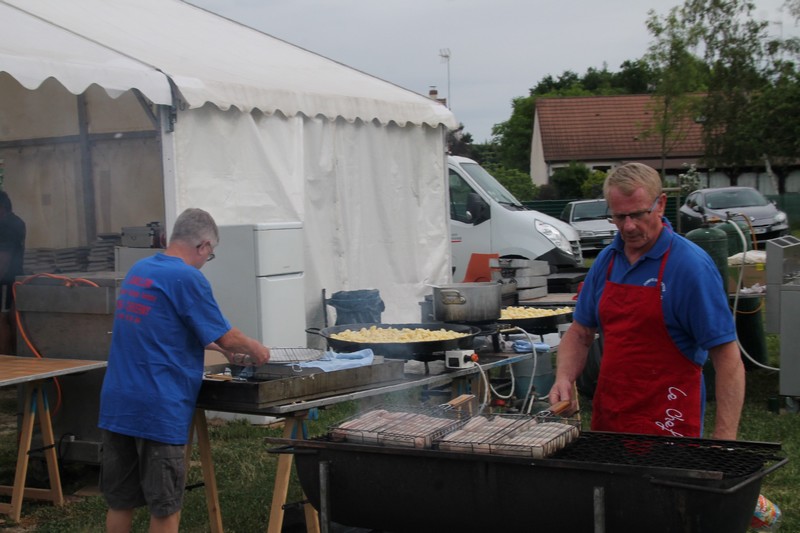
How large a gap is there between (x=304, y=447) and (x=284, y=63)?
6940 millimetres

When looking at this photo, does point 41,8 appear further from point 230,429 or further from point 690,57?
point 690,57

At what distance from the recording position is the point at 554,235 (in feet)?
39.5

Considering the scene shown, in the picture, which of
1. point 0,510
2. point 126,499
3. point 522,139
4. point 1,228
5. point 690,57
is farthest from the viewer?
point 522,139

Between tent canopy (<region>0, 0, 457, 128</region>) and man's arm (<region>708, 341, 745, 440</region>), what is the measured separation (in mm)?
4819

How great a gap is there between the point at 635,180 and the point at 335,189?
6174mm

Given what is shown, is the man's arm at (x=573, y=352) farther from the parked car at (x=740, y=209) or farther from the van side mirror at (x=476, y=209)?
the parked car at (x=740, y=209)

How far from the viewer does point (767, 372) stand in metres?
9.00

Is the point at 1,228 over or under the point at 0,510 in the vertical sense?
over

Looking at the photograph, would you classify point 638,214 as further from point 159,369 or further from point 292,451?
point 159,369

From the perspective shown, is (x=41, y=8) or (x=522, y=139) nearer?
(x=41, y=8)

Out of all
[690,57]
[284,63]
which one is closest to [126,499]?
[284,63]

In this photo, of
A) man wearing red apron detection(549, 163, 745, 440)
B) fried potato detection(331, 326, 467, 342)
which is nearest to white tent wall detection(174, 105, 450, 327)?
fried potato detection(331, 326, 467, 342)

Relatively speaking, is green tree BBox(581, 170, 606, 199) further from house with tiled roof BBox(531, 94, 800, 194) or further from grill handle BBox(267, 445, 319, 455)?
grill handle BBox(267, 445, 319, 455)

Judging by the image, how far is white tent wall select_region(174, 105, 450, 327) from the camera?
7691 mm
